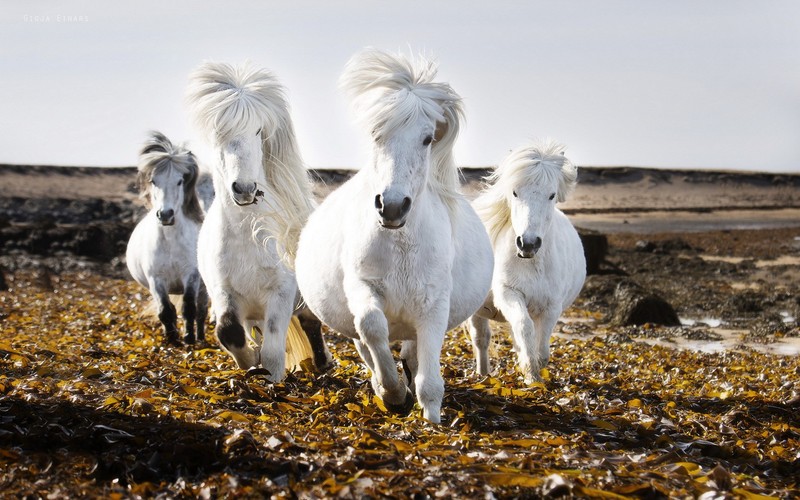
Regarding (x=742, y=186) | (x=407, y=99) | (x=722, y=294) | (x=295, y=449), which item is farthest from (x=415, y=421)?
(x=742, y=186)

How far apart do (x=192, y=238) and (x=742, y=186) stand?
40.4 metres

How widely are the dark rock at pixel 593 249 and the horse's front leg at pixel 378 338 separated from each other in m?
15.7

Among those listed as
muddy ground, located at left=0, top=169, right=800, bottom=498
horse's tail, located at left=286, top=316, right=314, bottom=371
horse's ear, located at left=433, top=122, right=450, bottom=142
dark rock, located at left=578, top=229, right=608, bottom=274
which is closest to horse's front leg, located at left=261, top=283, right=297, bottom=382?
muddy ground, located at left=0, top=169, right=800, bottom=498

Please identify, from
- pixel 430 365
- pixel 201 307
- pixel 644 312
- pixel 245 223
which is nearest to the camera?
pixel 430 365

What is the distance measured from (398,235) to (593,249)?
644 inches

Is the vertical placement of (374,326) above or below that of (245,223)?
below

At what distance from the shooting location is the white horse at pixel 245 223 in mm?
6746

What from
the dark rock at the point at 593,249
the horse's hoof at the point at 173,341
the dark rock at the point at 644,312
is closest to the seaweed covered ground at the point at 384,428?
the horse's hoof at the point at 173,341

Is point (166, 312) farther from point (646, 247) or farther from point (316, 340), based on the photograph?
point (646, 247)

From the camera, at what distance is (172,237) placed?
11.2 metres

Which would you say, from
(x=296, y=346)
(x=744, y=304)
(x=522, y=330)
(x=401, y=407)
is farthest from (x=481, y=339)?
(x=744, y=304)

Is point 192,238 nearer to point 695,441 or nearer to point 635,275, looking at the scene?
point 695,441

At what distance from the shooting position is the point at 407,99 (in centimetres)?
519

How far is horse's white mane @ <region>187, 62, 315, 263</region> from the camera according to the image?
6887 millimetres
